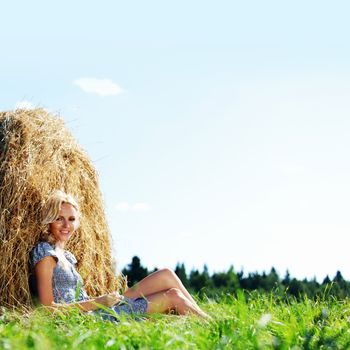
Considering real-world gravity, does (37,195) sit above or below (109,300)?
above

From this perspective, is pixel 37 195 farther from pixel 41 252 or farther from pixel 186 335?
pixel 186 335

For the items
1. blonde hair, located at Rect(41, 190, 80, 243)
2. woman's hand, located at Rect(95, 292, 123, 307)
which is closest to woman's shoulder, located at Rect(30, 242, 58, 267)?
blonde hair, located at Rect(41, 190, 80, 243)

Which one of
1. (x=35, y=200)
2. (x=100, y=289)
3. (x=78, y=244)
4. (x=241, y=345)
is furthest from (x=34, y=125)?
(x=241, y=345)

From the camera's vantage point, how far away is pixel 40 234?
7.43 m

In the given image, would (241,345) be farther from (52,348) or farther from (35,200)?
(35,200)

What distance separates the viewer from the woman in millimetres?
6555

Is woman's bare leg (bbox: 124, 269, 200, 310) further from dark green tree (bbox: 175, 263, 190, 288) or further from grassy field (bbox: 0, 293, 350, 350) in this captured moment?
dark green tree (bbox: 175, 263, 190, 288)

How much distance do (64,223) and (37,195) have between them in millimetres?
489

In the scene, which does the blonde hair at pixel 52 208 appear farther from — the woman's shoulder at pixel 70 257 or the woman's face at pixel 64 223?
the woman's shoulder at pixel 70 257

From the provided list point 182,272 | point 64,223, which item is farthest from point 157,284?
point 182,272

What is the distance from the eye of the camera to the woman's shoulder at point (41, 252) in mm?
7031

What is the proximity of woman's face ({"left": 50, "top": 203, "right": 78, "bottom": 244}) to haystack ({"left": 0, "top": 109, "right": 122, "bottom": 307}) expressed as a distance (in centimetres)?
24

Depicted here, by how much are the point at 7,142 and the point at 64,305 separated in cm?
207

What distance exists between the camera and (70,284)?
714 cm
